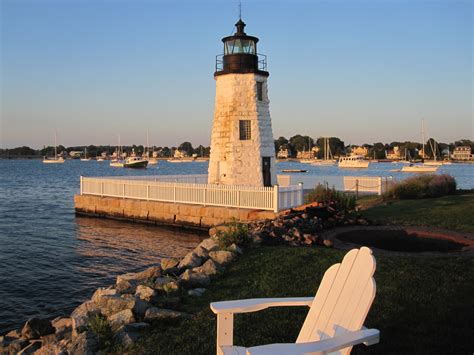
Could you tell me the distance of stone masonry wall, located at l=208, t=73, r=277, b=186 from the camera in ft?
66.5

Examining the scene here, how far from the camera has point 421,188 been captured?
58.7 ft

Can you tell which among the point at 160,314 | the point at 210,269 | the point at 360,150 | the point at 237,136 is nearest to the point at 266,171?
the point at 237,136

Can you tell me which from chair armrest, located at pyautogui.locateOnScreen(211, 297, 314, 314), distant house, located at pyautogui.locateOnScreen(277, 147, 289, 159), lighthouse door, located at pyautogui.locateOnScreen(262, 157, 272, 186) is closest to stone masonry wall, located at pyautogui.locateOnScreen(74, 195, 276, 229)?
lighthouse door, located at pyautogui.locateOnScreen(262, 157, 272, 186)

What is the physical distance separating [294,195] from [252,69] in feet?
22.0

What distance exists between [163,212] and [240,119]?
18.0 feet

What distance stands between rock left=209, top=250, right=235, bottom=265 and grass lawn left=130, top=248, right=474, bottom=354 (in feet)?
0.57

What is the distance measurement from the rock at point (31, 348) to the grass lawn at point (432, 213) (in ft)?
29.1

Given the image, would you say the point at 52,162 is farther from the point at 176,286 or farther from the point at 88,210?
the point at 176,286

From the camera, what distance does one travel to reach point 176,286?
6340mm

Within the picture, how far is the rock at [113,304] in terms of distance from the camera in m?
5.79

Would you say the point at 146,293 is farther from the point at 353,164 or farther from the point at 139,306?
the point at 353,164

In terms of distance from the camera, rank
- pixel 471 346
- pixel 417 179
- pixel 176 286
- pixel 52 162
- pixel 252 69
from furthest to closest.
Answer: pixel 52 162 → pixel 252 69 → pixel 417 179 → pixel 176 286 → pixel 471 346

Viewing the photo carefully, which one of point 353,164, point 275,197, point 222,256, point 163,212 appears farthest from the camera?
point 353,164

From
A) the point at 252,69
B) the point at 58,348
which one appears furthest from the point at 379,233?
the point at 252,69
